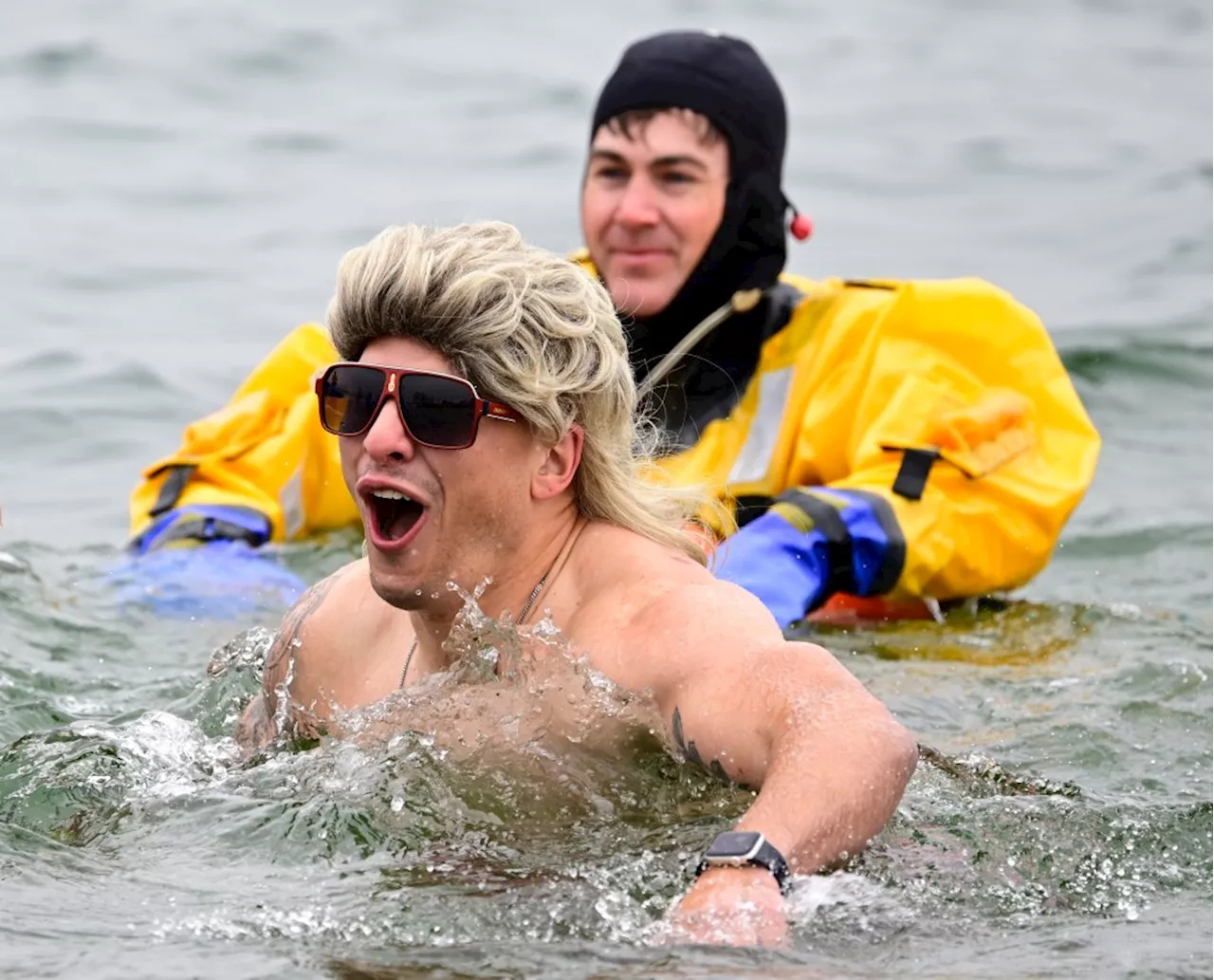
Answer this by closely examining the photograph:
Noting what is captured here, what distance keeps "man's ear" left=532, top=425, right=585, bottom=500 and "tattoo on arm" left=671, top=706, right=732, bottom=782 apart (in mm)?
529

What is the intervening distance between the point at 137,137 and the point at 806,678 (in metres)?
12.6

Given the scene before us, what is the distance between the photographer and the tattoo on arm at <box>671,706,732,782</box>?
3762 millimetres

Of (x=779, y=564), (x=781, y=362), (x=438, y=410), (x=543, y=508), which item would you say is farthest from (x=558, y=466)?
(x=781, y=362)

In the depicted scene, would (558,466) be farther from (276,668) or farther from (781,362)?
(781,362)

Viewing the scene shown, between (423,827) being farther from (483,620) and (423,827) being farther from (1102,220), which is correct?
(1102,220)

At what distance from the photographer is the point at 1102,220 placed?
44.3 feet

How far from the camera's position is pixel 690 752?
3.79 metres

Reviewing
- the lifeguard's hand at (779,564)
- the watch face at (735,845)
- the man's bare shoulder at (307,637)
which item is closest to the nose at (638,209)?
the lifeguard's hand at (779,564)

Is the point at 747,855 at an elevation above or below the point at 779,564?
above

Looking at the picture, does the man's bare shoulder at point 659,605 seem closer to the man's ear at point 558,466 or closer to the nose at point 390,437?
the man's ear at point 558,466

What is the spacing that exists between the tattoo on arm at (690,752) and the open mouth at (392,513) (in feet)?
1.99

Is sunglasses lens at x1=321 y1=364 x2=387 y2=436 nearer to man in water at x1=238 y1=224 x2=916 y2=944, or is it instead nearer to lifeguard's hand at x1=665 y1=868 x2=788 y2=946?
man in water at x1=238 y1=224 x2=916 y2=944

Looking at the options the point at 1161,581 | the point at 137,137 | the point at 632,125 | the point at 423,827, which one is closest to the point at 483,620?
the point at 423,827

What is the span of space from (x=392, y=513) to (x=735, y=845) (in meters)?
1.02
